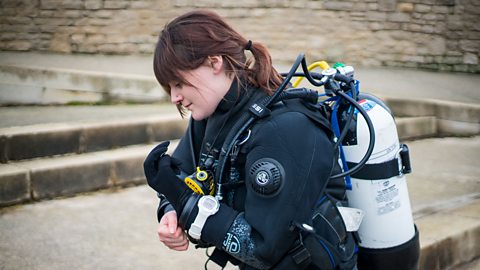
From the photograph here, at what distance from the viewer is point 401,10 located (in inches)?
410

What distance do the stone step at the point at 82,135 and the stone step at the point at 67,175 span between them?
0.36 ft

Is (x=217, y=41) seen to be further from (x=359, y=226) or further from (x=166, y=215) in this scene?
(x=359, y=226)

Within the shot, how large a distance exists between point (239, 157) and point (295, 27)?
28.6 feet

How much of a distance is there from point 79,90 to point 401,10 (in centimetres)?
565

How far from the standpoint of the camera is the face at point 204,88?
6.23 feet

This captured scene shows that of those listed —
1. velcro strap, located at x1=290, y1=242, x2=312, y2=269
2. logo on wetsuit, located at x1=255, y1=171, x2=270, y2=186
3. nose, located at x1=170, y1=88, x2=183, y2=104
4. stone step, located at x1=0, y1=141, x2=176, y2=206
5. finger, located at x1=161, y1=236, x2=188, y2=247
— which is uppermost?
nose, located at x1=170, y1=88, x2=183, y2=104

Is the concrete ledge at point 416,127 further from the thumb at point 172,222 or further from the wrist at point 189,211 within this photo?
the wrist at point 189,211

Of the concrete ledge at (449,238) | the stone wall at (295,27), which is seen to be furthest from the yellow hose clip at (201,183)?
the stone wall at (295,27)

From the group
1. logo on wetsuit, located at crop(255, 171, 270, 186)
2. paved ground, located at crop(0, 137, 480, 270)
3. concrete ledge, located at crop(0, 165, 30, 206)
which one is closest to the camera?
logo on wetsuit, located at crop(255, 171, 270, 186)

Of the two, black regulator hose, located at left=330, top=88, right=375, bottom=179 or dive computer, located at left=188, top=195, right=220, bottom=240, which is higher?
black regulator hose, located at left=330, top=88, right=375, bottom=179

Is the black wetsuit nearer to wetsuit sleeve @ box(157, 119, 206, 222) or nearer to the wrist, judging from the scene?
the wrist

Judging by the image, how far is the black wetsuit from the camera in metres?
1.79

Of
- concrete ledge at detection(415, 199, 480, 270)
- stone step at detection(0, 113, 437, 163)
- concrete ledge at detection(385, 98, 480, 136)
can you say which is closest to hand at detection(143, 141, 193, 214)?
concrete ledge at detection(415, 199, 480, 270)

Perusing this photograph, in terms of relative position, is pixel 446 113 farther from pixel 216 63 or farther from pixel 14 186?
pixel 216 63
